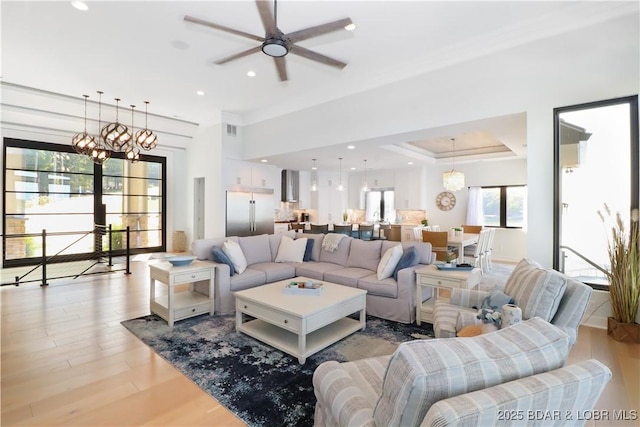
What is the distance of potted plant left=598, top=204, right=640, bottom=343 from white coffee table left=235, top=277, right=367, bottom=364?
8.41ft


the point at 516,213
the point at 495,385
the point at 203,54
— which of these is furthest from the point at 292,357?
the point at 516,213

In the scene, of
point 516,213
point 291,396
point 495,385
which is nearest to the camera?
point 495,385

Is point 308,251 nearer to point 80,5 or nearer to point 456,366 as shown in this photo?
point 80,5

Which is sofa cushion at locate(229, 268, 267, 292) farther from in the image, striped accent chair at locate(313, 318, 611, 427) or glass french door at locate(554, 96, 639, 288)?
glass french door at locate(554, 96, 639, 288)

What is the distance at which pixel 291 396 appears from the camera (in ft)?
7.38

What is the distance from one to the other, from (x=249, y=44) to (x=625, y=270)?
5.03 m

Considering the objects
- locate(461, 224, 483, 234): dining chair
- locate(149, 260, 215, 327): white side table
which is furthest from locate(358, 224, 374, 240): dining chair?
locate(149, 260, 215, 327): white side table

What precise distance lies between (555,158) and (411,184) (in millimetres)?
5898

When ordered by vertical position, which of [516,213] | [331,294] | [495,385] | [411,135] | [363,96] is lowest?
[331,294]

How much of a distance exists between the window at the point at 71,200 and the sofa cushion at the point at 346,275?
15.9ft

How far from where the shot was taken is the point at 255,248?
491cm

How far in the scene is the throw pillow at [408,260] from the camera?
153 inches

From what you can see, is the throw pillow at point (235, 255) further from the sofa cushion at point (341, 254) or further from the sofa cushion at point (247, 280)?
the sofa cushion at point (341, 254)

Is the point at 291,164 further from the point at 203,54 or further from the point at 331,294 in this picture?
the point at 331,294
